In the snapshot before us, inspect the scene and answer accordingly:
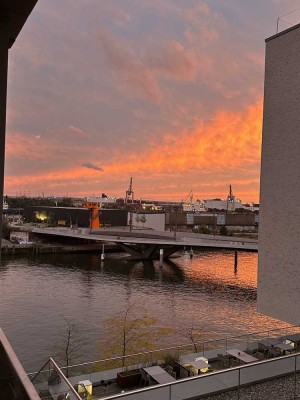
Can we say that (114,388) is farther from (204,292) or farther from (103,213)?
(103,213)

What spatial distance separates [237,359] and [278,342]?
4.40 feet

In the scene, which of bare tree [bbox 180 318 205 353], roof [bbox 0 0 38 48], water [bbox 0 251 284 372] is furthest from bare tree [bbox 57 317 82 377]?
roof [bbox 0 0 38 48]

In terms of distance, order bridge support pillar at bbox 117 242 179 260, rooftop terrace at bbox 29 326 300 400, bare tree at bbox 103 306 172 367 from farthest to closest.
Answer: bridge support pillar at bbox 117 242 179 260
bare tree at bbox 103 306 172 367
rooftop terrace at bbox 29 326 300 400

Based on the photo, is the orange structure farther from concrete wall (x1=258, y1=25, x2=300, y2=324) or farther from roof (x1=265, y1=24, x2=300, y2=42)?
roof (x1=265, y1=24, x2=300, y2=42)

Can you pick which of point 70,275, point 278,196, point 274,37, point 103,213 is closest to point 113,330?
point 278,196

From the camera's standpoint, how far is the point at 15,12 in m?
1.53

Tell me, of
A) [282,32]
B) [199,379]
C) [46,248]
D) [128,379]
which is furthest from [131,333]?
[46,248]

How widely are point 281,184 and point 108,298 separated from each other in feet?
33.2

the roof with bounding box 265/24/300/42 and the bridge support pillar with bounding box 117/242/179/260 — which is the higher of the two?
the roof with bounding box 265/24/300/42

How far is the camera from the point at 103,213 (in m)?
52.2

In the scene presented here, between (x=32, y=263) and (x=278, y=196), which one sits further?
(x=32, y=263)

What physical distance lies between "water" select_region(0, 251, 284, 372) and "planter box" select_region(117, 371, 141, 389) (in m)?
3.08

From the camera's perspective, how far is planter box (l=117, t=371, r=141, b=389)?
22.8 feet

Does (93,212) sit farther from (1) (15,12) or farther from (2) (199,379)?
(1) (15,12)
